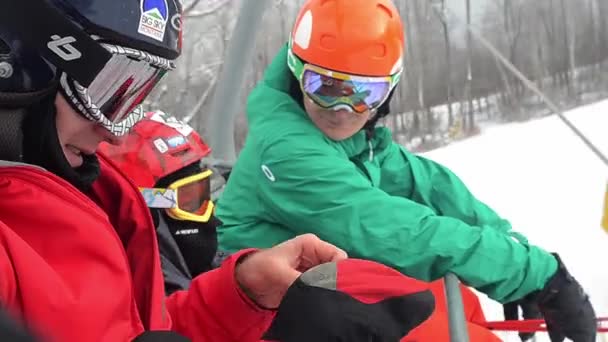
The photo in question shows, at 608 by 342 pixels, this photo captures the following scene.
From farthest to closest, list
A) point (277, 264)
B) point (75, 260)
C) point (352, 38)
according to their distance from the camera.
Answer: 1. point (352, 38)
2. point (277, 264)
3. point (75, 260)

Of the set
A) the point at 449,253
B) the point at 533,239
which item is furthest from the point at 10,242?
the point at 533,239

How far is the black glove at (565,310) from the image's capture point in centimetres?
214

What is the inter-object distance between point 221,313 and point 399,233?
2.58ft

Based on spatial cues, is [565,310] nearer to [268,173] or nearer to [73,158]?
[268,173]

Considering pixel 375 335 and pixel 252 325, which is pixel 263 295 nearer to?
pixel 252 325

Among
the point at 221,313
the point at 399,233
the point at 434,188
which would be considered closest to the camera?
the point at 221,313

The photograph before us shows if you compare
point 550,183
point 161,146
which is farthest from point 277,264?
point 550,183

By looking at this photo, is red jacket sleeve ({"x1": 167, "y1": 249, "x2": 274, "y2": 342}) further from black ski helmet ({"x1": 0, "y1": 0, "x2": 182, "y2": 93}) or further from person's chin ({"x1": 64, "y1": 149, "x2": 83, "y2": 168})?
black ski helmet ({"x1": 0, "y1": 0, "x2": 182, "y2": 93})

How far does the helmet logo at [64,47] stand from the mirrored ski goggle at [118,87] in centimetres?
4

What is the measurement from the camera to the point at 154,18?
1124 millimetres

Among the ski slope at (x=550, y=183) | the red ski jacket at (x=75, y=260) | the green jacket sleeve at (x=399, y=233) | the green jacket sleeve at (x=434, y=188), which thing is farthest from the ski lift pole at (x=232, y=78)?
the red ski jacket at (x=75, y=260)

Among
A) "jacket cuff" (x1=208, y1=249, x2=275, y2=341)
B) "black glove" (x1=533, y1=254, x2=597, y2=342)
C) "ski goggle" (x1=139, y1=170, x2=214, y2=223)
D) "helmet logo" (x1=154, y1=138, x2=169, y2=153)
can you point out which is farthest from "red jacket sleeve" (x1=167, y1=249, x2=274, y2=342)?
"black glove" (x1=533, y1=254, x2=597, y2=342)

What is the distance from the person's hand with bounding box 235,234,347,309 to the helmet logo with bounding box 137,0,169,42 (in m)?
0.43

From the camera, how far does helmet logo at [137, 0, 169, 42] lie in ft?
3.61
